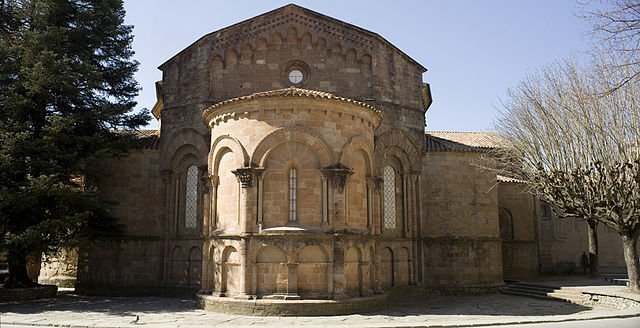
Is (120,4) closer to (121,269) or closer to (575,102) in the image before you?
(121,269)

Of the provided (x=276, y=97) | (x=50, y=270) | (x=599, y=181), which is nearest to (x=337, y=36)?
(x=276, y=97)

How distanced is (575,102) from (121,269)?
19.0 metres

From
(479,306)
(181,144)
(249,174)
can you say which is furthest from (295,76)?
(479,306)

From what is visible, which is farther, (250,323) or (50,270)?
(50,270)

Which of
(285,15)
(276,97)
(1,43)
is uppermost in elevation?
(285,15)

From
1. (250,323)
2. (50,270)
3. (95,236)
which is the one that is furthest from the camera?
(50,270)

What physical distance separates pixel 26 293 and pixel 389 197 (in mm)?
14136

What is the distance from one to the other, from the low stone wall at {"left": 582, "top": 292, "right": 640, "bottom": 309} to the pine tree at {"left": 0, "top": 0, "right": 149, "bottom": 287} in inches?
710

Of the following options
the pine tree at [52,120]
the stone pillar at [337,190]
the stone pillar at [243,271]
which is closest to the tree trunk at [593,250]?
the stone pillar at [337,190]

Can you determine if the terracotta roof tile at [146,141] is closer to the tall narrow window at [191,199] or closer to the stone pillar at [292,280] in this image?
the tall narrow window at [191,199]

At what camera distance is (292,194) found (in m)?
15.1

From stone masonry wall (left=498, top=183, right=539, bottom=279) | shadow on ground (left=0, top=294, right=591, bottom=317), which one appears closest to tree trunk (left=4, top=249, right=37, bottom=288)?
shadow on ground (left=0, top=294, right=591, bottom=317)

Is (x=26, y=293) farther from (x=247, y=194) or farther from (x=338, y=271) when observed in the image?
(x=338, y=271)

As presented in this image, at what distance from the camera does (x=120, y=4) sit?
2123 cm
